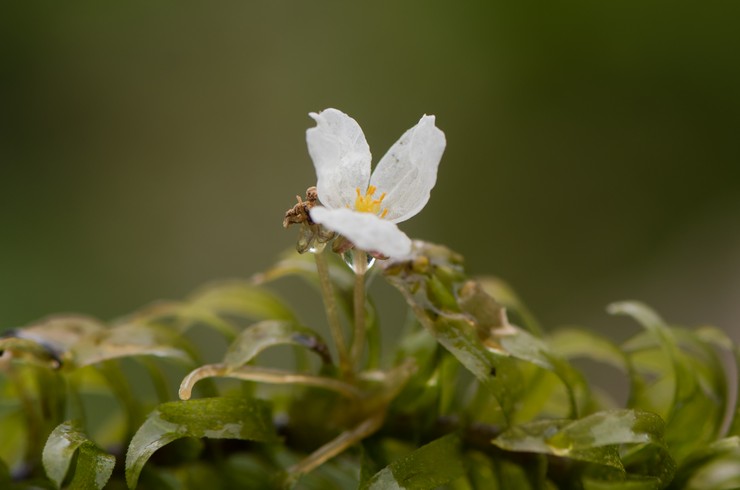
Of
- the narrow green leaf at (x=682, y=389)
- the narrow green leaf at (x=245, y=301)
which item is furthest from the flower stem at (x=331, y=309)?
the narrow green leaf at (x=682, y=389)

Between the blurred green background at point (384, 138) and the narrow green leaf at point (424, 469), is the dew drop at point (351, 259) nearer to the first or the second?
the narrow green leaf at point (424, 469)

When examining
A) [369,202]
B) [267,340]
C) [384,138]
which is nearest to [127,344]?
[267,340]

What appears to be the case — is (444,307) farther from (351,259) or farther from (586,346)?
(586,346)

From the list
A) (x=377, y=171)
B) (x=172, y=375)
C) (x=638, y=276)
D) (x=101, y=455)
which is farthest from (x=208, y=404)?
(x=638, y=276)

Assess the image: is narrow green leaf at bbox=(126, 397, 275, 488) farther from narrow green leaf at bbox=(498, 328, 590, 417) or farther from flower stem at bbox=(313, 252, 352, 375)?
narrow green leaf at bbox=(498, 328, 590, 417)

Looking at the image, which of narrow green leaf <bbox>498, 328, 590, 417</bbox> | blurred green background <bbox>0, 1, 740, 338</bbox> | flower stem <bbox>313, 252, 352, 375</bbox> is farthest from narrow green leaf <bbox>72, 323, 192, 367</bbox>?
blurred green background <bbox>0, 1, 740, 338</bbox>

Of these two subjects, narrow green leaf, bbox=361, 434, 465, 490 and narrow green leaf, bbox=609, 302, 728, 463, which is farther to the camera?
narrow green leaf, bbox=609, 302, 728, 463

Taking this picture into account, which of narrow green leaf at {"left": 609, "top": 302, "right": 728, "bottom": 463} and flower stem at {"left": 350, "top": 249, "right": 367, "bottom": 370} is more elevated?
flower stem at {"left": 350, "top": 249, "right": 367, "bottom": 370}
